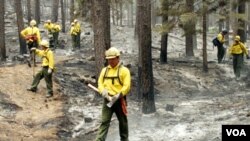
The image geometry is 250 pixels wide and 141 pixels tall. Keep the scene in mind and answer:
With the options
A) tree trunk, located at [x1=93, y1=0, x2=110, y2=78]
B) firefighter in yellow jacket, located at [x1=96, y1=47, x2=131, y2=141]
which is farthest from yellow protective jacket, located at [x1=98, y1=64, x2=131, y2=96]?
tree trunk, located at [x1=93, y1=0, x2=110, y2=78]

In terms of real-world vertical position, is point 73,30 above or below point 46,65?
above

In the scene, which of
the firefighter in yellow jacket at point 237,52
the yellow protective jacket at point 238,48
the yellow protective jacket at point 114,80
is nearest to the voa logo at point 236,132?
the yellow protective jacket at point 114,80

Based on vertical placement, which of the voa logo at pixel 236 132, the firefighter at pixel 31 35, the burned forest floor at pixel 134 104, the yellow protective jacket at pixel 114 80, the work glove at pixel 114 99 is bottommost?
the burned forest floor at pixel 134 104

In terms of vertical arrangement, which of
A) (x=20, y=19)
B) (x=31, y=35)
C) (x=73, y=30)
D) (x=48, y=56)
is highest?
(x=20, y=19)

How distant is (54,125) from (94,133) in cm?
133

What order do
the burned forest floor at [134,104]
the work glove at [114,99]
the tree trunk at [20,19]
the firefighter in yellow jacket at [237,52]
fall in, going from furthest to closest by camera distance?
the tree trunk at [20,19]
the firefighter in yellow jacket at [237,52]
the burned forest floor at [134,104]
the work glove at [114,99]

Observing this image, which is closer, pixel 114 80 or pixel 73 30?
pixel 114 80

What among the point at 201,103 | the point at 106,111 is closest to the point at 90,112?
the point at 201,103

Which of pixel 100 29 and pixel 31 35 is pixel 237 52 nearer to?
pixel 100 29

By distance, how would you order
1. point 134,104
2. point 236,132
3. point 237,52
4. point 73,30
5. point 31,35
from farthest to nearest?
1. point 73,30
2. point 237,52
3. point 31,35
4. point 134,104
5. point 236,132

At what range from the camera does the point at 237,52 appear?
A: 2070 centimetres

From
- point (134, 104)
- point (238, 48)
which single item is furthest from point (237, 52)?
point (134, 104)

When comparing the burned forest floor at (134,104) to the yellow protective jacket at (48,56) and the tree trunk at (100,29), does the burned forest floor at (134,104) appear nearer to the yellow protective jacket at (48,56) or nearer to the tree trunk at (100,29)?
the yellow protective jacket at (48,56)

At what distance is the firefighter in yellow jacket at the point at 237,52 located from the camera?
67.3 ft
